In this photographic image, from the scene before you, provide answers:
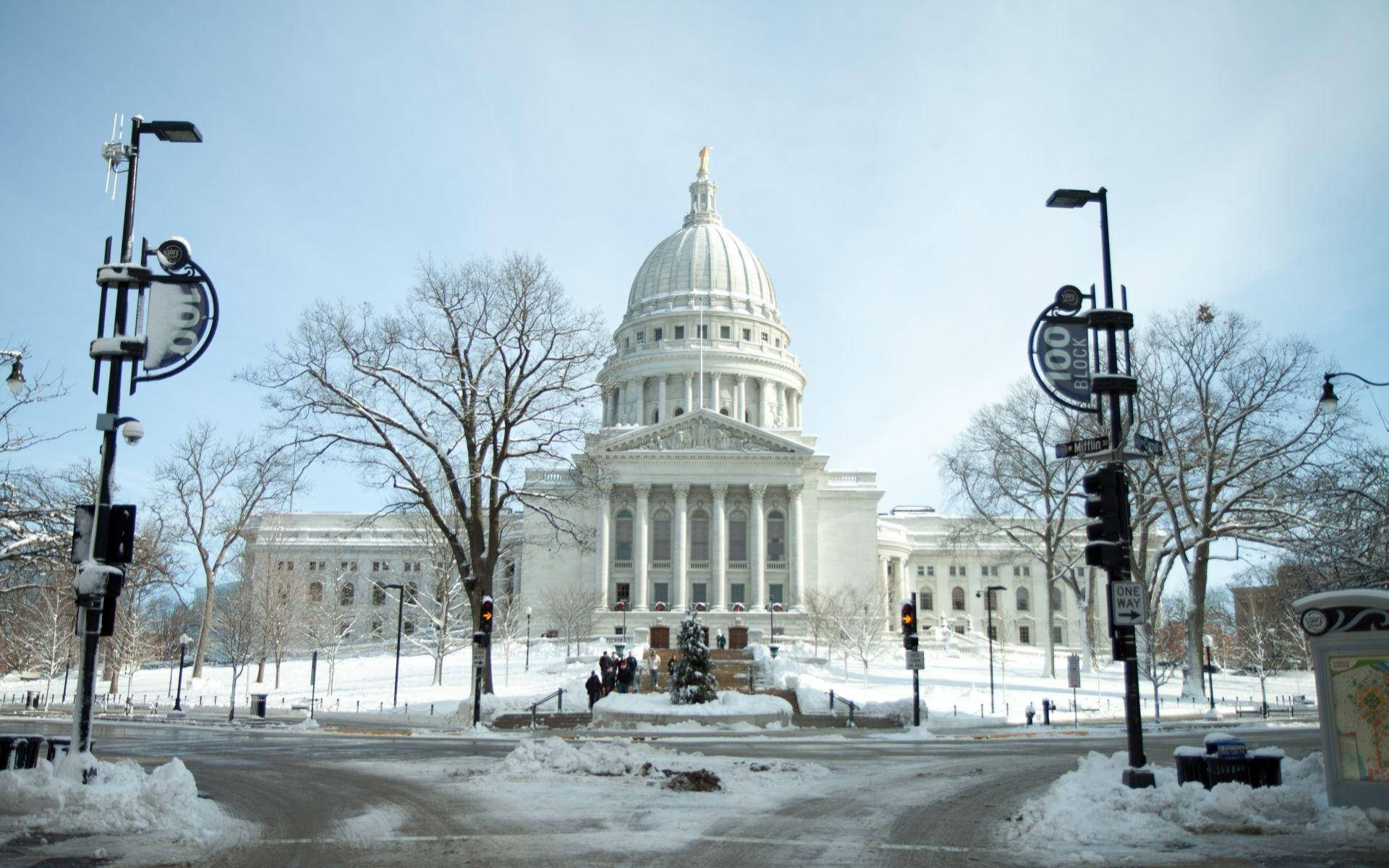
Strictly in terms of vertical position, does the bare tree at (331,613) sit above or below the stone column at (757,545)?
below

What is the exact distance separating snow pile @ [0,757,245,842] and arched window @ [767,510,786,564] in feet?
242

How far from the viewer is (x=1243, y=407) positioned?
3888 cm

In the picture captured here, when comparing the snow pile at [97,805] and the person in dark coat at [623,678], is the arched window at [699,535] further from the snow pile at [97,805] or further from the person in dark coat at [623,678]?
the snow pile at [97,805]

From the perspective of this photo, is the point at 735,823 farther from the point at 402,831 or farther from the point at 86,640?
the point at 86,640

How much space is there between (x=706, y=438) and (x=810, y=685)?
130 ft

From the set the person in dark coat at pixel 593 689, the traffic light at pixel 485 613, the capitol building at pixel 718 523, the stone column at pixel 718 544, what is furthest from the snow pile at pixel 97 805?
the stone column at pixel 718 544

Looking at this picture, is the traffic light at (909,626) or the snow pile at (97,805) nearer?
the snow pile at (97,805)

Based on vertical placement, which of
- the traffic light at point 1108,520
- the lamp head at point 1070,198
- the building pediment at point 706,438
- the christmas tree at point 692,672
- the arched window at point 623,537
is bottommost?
the christmas tree at point 692,672

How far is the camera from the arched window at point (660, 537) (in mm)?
85562

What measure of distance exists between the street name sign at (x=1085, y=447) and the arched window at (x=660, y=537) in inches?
2787

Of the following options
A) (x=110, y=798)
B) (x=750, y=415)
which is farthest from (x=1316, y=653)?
(x=750, y=415)

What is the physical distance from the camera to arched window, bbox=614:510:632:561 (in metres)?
85.4

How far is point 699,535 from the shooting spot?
282 feet

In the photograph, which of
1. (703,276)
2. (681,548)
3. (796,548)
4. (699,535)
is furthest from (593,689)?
(703,276)
